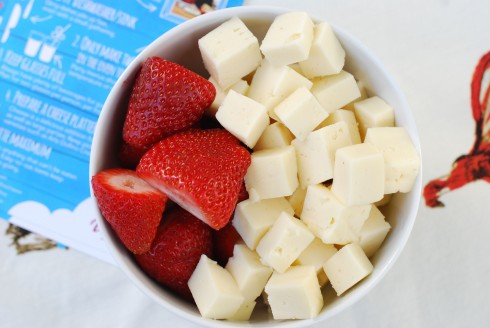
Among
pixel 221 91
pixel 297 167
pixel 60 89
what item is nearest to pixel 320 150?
pixel 297 167

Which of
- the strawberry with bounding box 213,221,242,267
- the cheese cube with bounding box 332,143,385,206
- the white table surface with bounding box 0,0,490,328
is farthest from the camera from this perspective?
the white table surface with bounding box 0,0,490,328

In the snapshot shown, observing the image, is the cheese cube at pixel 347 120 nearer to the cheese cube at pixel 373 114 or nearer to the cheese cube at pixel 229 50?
the cheese cube at pixel 373 114

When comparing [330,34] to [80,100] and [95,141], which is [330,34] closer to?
[95,141]

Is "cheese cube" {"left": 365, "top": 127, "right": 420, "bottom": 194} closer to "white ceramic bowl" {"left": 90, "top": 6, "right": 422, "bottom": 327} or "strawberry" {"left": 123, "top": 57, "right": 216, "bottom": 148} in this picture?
Answer: "white ceramic bowl" {"left": 90, "top": 6, "right": 422, "bottom": 327}

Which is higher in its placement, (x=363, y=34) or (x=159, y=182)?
(x=363, y=34)

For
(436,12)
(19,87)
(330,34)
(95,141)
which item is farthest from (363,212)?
(19,87)

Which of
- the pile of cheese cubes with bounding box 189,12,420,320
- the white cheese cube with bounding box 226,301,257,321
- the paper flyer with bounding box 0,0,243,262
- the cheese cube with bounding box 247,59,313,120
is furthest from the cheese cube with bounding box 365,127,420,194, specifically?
the paper flyer with bounding box 0,0,243,262
